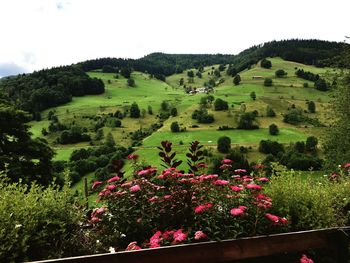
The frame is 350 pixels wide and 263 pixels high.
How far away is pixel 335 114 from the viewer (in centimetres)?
2795

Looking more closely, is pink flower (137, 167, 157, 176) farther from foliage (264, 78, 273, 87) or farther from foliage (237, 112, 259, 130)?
foliage (264, 78, 273, 87)

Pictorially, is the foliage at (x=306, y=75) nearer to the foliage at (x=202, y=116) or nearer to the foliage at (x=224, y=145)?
the foliage at (x=202, y=116)

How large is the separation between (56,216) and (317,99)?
141287 millimetres

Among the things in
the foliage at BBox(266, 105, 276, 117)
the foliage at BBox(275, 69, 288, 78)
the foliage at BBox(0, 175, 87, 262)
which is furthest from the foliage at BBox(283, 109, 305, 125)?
the foliage at BBox(0, 175, 87, 262)

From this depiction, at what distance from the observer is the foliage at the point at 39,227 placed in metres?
3.19

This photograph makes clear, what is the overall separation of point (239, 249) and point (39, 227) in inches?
82.4

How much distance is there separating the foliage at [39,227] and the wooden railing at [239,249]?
1.33 ft

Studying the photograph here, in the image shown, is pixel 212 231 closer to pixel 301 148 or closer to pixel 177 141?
pixel 301 148

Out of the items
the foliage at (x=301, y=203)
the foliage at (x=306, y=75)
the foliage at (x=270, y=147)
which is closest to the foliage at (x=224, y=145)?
the foliage at (x=270, y=147)

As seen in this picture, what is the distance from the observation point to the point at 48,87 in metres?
152

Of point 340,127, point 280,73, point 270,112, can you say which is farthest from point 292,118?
point 340,127

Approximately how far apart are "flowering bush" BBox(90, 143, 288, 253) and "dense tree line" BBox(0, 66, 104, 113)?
5305 inches

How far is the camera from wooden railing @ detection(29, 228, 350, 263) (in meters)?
3.23

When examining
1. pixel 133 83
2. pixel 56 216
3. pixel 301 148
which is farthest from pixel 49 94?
pixel 56 216
